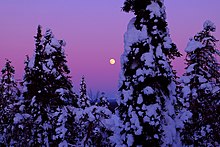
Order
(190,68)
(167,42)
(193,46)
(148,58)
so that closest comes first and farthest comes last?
(148,58) → (167,42) → (190,68) → (193,46)

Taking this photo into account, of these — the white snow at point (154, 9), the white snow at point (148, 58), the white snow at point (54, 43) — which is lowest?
the white snow at point (148, 58)

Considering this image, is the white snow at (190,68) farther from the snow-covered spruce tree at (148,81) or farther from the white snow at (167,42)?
the white snow at (167,42)

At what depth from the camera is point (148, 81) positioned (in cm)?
1345

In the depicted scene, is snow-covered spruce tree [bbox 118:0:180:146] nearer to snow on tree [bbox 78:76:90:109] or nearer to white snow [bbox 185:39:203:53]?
white snow [bbox 185:39:203:53]

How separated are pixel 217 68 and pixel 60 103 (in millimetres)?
11718

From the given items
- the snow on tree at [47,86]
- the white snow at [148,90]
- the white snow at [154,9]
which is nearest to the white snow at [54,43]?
the snow on tree at [47,86]

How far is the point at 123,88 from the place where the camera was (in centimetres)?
1413

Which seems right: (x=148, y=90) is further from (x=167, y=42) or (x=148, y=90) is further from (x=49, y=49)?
(x=49, y=49)

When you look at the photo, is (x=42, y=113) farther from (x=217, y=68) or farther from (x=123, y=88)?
(x=217, y=68)

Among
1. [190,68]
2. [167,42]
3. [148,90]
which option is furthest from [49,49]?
[148,90]

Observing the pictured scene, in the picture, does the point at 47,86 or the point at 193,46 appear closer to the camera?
the point at 47,86

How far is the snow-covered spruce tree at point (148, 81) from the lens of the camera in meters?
13.1

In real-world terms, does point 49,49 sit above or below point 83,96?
below

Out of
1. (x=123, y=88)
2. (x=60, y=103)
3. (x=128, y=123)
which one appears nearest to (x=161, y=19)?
(x=123, y=88)
